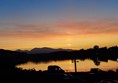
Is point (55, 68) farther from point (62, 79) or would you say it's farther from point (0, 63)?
point (62, 79)

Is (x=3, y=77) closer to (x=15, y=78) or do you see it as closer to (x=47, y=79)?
(x=15, y=78)

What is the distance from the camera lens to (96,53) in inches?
7864

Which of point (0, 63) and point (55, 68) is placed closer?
point (0, 63)

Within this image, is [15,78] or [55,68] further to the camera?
[55,68]

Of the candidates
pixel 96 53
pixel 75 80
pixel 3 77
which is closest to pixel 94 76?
pixel 75 80

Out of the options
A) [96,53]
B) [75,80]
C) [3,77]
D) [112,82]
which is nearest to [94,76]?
[75,80]

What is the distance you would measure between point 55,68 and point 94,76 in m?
11.3

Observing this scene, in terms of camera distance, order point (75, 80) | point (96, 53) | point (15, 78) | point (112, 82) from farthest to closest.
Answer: point (96, 53)
point (75, 80)
point (15, 78)
point (112, 82)

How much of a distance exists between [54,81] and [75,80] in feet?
6.54

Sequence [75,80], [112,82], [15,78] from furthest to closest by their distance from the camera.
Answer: [75,80]
[15,78]
[112,82]

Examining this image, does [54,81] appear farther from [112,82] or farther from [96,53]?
[96,53]

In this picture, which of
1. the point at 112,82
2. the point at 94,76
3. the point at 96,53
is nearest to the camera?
the point at 112,82

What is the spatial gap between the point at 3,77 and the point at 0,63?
9557 mm

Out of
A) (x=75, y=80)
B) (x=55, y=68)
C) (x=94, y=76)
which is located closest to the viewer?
(x=75, y=80)
